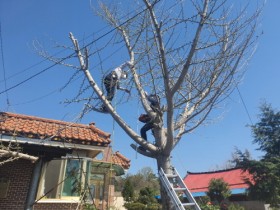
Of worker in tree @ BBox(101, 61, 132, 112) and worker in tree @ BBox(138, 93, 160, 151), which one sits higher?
worker in tree @ BBox(101, 61, 132, 112)

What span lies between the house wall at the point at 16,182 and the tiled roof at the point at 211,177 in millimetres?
16609

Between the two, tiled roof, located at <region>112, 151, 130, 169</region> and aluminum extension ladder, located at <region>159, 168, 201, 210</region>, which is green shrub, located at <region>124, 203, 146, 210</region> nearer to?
tiled roof, located at <region>112, 151, 130, 169</region>

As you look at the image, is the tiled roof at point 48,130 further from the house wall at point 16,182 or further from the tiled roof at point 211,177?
the tiled roof at point 211,177

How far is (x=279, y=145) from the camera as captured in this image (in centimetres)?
1725

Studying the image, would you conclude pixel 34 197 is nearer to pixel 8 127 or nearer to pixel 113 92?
pixel 8 127

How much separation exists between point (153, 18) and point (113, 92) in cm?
254

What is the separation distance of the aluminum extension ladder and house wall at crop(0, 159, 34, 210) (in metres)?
5.65

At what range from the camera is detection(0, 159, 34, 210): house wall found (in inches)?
351

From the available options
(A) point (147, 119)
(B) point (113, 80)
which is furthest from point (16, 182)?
(A) point (147, 119)

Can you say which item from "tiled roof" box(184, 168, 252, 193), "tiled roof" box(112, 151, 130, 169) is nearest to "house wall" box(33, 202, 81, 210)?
"tiled roof" box(112, 151, 130, 169)

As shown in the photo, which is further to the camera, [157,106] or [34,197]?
[34,197]

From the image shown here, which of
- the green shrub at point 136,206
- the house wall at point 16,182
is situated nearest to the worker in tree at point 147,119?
the house wall at point 16,182

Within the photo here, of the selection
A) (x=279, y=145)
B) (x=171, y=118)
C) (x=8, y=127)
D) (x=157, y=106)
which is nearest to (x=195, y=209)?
(x=171, y=118)

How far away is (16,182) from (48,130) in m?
1.96
